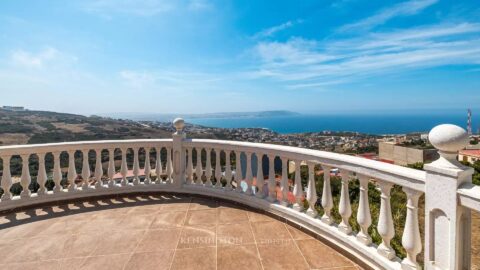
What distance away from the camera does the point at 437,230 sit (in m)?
1.54

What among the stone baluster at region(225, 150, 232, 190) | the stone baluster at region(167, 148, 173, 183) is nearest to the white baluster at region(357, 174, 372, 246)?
the stone baluster at region(225, 150, 232, 190)

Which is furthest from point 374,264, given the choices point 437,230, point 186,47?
point 186,47

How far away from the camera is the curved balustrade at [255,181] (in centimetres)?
199

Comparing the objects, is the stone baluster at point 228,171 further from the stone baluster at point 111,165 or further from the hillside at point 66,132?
the hillside at point 66,132

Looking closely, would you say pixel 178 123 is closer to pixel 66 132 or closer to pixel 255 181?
pixel 255 181

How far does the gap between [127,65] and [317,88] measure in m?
30.3

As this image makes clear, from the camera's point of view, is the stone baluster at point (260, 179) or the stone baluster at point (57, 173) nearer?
the stone baluster at point (260, 179)

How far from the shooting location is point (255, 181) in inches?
145

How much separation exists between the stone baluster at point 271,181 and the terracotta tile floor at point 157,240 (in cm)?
31

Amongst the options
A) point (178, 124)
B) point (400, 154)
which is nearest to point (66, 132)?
point (178, 124)

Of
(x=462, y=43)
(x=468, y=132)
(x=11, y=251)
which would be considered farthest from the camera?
(x=462, y=43)

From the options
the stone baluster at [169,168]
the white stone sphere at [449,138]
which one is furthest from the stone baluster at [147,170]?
the white stone sphere at [449,138]

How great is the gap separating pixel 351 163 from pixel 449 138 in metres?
0.91

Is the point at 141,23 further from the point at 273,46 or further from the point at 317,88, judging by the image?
the point at 317,88
